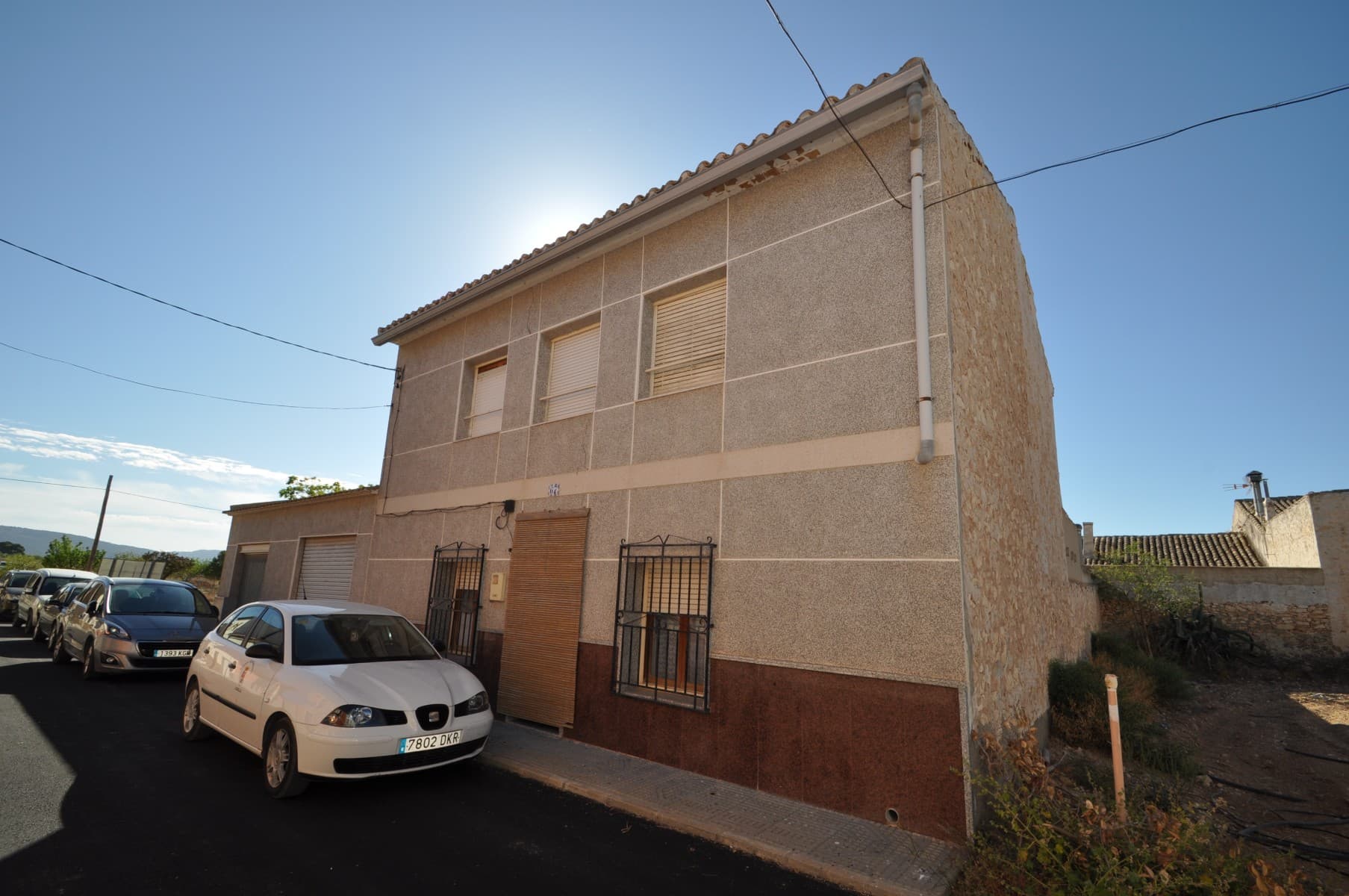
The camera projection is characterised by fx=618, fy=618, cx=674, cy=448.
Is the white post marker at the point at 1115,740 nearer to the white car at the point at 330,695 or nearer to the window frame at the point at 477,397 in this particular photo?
the white car at the point at 330,695

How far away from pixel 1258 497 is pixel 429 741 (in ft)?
108

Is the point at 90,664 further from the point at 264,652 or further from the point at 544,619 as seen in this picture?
the point at 544,619

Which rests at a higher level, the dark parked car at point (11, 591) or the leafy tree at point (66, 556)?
the leafy tree at point (66, 556)

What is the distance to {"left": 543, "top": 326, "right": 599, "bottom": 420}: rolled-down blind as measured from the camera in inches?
321

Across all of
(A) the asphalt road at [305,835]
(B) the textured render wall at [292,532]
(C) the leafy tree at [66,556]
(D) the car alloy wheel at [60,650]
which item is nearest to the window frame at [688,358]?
(A) the asphalt road at [305,835]

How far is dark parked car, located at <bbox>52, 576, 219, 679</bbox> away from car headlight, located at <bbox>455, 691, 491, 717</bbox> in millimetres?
6387

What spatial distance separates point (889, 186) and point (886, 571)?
3.52 m

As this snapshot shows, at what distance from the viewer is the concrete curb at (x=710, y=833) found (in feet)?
12.5

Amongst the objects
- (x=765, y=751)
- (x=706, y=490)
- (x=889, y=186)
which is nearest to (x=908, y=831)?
(x=765, y=751)

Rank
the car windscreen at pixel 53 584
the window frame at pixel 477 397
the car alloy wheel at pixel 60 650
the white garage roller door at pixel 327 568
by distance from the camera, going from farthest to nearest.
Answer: the car windscreen at pixel 53 584 → the white garage roller door at pixel 327 568 → the car alloy wheel at pixel 60 650 → the window frame at pixel 477 397

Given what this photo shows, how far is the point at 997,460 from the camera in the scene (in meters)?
6.32

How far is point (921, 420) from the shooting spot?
499 centimetres

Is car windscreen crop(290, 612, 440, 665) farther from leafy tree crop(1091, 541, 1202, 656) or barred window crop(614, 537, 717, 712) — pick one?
leafy tree crop(1091, 541, 1202, 656)

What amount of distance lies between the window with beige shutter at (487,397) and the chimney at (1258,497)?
90.6 feet
